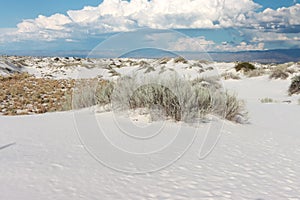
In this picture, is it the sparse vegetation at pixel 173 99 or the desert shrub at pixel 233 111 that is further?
the desert shrub at pixel 233 111

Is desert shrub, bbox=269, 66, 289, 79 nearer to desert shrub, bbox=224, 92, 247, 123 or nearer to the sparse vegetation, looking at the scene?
the sparse vegetation

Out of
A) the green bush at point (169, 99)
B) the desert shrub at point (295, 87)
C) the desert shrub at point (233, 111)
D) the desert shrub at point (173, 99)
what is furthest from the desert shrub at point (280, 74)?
the desert shrub at point (233, 111)

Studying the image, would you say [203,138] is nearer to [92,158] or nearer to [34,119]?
[92,158]

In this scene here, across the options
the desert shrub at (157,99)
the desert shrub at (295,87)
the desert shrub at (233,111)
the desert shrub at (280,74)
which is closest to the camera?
the desert shrub at (157,99)

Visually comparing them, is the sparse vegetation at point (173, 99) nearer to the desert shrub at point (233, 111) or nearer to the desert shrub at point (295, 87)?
the desert shrub at point (233, 111)

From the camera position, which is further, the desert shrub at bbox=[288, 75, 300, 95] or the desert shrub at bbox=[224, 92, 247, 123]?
the desert shrub at bbox=[288, 75, 300, 95]

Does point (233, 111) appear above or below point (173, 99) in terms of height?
below

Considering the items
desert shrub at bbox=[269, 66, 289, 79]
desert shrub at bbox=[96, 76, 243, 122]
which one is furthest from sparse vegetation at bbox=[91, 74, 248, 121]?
desert shrub at bbox=[269, 66, 289, 79]

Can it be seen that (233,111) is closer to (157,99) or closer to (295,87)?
(157,99)

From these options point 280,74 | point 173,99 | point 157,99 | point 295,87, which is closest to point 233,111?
point 173,99

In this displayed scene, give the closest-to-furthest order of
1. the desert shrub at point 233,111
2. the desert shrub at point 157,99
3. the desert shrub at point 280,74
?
the desert shrub at point 157,99 < the desert shrub at point 233,111 < the desert shrub at point 280,74

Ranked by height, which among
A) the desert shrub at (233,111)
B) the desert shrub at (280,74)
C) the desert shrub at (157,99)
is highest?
the desert shrub at (280,74)

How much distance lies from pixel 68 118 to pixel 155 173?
3637 mm

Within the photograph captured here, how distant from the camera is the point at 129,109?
759cm
